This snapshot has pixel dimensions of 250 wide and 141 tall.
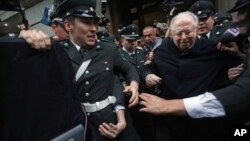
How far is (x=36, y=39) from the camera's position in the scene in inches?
70.3

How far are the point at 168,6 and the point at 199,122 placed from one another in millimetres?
1861

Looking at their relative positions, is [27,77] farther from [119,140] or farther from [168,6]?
[168,6]

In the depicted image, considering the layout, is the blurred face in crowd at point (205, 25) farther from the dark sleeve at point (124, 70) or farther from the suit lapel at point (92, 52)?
Result: the suit lapel at point (92, 52)

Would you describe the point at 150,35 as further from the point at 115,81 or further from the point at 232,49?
the point at 232,49

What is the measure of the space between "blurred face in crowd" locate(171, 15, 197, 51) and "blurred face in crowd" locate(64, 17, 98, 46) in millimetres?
823

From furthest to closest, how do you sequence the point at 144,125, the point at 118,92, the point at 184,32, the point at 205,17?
the point at 144,125
the point at 205,17
the point at 184,32
the point at 118,92

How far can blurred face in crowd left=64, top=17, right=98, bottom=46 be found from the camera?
3080mm

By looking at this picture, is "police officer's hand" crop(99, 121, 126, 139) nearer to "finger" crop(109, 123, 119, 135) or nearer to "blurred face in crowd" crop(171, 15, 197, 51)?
"finger" crop(109, 123, 119, 135)

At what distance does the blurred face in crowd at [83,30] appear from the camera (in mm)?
3080

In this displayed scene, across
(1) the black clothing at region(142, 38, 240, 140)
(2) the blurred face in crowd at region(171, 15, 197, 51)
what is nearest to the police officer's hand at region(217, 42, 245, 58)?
(1) the black clothing at region(142, 38, 240, 140)

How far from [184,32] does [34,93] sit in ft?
6.32

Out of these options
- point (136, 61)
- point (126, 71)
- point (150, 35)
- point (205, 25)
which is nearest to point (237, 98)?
point (126, 71)

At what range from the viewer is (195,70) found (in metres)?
3.31

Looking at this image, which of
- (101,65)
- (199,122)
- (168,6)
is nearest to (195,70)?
(199,122)
